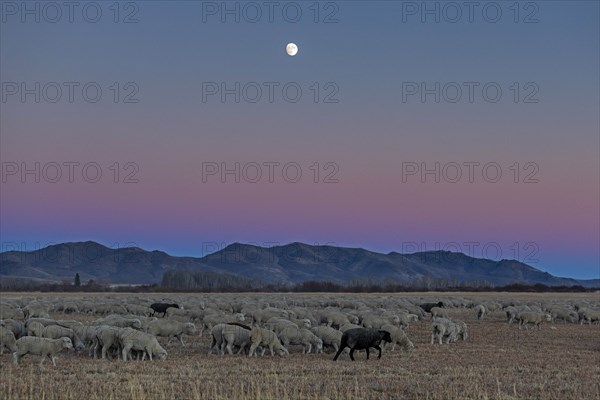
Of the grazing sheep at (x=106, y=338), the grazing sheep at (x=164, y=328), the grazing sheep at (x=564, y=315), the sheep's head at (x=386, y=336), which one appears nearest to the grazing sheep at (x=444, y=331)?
the sheep's head at (x=386, y=336)

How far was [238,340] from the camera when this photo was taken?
22719mm

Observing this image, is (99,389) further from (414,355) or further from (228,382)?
(414,355)

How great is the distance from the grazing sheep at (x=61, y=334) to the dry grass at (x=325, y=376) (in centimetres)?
59

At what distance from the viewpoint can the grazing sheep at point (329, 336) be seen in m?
23.3

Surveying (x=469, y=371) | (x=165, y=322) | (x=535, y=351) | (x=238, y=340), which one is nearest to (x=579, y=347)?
(x=535, y=351)

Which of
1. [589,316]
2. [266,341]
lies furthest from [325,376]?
[589,316]

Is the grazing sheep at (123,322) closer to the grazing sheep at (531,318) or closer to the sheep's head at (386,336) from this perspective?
the sheep's head at (386,336)

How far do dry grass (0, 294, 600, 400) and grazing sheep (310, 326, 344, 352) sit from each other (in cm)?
82

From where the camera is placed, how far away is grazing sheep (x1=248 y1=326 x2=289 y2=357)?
2214cm

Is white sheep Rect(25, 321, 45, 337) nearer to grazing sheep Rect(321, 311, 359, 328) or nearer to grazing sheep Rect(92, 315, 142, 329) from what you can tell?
grazing sheep Rect(92, 315, 142, 329)

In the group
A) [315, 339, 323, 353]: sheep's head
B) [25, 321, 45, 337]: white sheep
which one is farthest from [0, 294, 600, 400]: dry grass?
[25, 321, 45, 337]: white sheep

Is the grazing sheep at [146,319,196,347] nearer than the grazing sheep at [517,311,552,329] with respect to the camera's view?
Yes

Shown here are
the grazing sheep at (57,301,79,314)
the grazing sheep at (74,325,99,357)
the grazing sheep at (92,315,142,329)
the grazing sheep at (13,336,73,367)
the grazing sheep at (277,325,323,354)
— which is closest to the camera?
the grazing sheep at (13,336,73,367)

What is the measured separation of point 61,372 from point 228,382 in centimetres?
493
